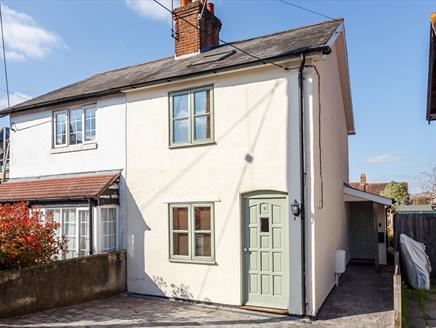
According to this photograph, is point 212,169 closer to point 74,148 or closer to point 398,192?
point 74,148

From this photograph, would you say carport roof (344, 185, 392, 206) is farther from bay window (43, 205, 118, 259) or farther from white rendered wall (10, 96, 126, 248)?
bay window (43, 205, 118, 259)

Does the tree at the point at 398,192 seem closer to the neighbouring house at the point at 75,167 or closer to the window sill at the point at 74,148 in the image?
the neighbouring house at the point at 75,167

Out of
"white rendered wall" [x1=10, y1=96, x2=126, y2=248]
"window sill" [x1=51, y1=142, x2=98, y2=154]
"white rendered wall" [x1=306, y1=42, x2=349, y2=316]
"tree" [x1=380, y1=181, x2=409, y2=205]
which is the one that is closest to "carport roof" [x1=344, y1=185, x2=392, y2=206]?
"white rendered wall" [x1=306, y1=42, x2=349, y2=316]

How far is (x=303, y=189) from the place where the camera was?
8.83 m

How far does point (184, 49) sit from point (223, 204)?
20.3ft

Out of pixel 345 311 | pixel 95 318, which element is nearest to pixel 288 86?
pixel 345 311

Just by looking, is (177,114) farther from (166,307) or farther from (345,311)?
(345,311)

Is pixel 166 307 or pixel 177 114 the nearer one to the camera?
pixel 166 307

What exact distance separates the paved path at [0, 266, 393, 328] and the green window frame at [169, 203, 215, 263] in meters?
1.22

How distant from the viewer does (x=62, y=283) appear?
378 inches

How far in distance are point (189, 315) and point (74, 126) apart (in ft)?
23.8

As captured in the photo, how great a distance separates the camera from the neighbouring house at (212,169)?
9016 mm

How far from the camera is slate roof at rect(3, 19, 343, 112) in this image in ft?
30.9

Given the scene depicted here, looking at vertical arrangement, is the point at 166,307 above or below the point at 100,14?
below
